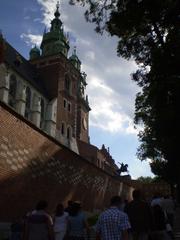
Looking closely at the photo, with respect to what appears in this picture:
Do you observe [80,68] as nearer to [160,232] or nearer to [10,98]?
[10,98]

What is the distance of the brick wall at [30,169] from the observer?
13266 millimetres

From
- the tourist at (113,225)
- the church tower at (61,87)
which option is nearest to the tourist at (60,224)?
the tourist at (113,225)

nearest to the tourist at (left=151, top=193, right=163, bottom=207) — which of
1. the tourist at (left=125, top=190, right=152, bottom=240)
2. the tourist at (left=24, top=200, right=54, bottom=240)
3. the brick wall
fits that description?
the tourist at (left=125, top=190, right=152, bottom=240)

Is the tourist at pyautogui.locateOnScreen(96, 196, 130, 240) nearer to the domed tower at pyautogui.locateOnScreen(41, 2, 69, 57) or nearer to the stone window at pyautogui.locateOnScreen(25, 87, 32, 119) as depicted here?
the stone window at pyautogui.locateOnScreen(25, 87, 32, 119)

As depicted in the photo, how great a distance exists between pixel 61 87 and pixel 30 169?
37321mm

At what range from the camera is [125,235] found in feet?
19.8

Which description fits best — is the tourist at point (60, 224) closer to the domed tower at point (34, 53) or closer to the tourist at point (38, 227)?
the tourist at point (38, 227)

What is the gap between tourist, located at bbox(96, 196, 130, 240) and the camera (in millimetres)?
6020

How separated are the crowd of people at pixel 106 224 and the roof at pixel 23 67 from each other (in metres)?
36.0

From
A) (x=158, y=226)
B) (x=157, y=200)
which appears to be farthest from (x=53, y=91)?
(x=158, y=226)

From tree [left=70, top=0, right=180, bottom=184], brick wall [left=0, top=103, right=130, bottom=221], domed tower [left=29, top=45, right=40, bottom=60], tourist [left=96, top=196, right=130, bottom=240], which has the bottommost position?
tourist [left=96, top=196, right=130, bottom=240]

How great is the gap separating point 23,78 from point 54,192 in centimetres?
2932

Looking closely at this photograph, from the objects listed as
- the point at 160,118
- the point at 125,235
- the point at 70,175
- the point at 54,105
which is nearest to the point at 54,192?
the point at 70,175

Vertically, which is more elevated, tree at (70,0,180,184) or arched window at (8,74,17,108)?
arched window at (8,74,17,108)
